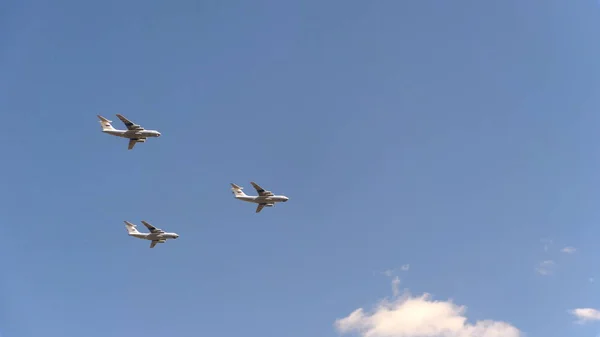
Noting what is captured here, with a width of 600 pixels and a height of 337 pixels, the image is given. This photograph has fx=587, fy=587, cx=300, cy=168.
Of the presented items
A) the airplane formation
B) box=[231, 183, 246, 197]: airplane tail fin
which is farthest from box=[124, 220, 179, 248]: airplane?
box=[231, 183, 246, 197]: airplane tail fin

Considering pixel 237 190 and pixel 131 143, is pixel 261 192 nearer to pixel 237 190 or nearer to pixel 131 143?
pixel 237 190

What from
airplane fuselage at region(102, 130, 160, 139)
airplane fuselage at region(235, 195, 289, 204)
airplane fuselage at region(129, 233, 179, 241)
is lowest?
airplane fuselage at region(129, 233, 179, 241)

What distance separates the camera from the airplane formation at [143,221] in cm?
15838

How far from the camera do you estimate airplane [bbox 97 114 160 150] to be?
158 m

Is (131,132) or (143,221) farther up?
(131,132)

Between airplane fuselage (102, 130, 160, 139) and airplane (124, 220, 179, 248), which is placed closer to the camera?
airplane fuselage (102, 130, 160, 139)

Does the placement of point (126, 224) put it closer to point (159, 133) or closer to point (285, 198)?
point (159, 133)

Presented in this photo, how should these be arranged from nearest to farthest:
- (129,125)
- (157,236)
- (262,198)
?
(129,125) < (262,198) < (157,236)

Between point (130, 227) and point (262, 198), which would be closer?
point (262, 198)

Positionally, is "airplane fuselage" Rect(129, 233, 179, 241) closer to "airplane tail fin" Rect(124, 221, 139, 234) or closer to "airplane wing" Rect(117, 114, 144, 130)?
"airplane tail fin" Rect(124, 221, 139, 234)

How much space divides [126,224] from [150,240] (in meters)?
13.5

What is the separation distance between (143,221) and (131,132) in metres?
29.5

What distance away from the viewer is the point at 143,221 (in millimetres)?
173500

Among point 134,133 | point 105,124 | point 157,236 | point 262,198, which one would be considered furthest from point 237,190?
point 105,124
